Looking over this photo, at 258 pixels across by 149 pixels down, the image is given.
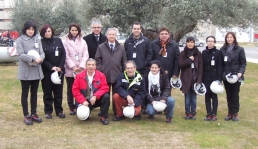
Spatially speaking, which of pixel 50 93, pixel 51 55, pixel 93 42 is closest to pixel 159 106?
pixel 93 42

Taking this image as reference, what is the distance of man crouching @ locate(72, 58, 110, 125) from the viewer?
19.4 feet

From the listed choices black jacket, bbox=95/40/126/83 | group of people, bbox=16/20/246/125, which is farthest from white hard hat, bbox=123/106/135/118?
black jacket, bbox=95/40/126/83

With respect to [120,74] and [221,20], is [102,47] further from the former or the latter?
[221,20]

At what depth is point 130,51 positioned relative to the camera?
20.6ft

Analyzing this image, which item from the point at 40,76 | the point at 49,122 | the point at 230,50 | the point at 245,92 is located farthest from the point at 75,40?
the point at 245,92

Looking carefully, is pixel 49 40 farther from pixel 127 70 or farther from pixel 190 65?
pixel 190 65

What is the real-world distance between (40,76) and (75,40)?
1007mm

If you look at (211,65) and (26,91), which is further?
(211,65)

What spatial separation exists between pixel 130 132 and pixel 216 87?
1797 millimetres

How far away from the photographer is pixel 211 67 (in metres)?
6.13

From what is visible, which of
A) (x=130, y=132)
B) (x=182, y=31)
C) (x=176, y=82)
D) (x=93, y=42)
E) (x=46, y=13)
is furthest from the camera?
(x=46, y=13)

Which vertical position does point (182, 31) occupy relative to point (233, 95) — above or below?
above

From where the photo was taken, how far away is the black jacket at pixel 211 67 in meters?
6.07

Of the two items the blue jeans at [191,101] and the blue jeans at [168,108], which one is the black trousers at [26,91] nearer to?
the blue jeans at [168,108]
